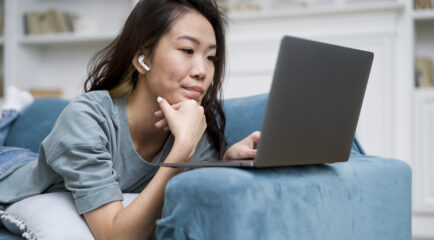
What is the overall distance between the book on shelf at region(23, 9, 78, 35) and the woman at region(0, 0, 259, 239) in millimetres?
2721

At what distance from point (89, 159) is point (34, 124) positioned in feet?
2.76

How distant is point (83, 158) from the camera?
0.94m

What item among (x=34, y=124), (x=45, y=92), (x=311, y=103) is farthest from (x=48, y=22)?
(x=311, y=103)

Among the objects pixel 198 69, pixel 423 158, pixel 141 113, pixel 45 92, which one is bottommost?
pixel 423 158

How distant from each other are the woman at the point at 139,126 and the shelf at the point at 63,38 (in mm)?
2461

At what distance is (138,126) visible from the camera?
122cm

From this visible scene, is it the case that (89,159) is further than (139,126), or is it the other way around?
(139,126)

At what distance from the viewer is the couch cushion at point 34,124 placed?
165 centimetres

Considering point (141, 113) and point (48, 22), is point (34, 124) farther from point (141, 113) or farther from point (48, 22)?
point (48, 22)

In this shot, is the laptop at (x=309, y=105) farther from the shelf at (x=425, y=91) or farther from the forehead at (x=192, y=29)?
the shelf at (x=425, y=91)

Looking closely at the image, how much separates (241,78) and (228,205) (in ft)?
8.39

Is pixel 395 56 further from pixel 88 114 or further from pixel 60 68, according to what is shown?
pixel 60 68

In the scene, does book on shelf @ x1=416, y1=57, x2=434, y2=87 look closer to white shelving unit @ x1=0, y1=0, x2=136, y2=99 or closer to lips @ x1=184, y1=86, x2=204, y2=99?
white shelving unit @ x1=0, y1=0, x2=136, y2=99

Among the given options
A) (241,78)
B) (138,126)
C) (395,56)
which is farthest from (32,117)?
(395,56)
